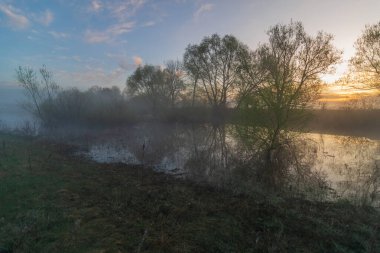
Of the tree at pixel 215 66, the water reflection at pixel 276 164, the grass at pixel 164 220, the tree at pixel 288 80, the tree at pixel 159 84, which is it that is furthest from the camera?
the tree at pixel 159 84

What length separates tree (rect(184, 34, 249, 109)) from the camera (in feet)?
148

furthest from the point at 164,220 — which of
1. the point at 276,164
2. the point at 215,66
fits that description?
the point at 215,66

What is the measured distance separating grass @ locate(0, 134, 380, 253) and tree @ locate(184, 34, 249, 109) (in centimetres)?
3692

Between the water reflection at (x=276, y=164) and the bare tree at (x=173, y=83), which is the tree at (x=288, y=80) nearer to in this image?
the water reflection at (x=276, y=164)

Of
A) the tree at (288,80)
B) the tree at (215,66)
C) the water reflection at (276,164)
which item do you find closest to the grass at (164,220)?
the water reflection at (276,164)

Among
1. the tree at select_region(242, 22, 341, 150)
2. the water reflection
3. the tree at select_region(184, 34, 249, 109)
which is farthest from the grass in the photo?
the tree at select_region(184, 34, 249, 109)

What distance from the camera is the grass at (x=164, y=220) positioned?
577 cm

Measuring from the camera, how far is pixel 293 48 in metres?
21.5

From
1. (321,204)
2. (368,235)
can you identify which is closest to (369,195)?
(321,204)

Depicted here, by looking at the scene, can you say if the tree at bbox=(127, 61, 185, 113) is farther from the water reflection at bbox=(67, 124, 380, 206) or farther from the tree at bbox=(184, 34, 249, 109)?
the water reflection at bbox=(67, 124, 380, 206)

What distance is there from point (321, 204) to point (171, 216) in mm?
5023

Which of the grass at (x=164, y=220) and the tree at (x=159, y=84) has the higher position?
the tree at (x=159, y=84)

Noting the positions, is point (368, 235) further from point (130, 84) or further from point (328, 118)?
point (130, 84)

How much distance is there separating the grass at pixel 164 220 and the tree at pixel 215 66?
36.9m
